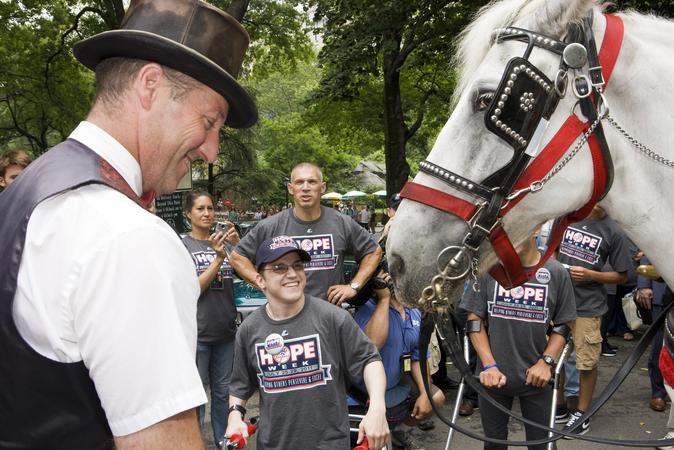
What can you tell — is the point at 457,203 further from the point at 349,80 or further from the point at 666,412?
the point at 349,80

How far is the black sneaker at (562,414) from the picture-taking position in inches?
230

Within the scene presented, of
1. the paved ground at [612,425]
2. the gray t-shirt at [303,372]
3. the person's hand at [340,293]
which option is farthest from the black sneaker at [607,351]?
the gray t-shirt at [303,372]

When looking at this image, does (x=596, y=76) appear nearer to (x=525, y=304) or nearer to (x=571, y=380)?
(x=525, y=304)

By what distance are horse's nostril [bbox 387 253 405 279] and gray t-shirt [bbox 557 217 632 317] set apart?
457cm

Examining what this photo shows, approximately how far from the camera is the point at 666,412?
6004 mm

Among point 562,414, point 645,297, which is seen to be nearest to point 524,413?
point 562,414

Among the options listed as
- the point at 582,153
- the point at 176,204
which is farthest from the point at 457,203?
the point at 176,204

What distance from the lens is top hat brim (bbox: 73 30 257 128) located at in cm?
133

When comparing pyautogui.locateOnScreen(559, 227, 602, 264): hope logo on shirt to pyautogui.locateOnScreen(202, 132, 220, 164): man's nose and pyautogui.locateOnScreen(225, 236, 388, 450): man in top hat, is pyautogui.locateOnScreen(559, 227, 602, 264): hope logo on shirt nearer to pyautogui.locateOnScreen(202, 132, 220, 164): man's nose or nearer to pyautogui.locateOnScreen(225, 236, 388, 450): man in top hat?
pyautogui.locateOnScreen(225, 236, 388, 450): man in top hat

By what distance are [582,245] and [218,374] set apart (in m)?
4.09

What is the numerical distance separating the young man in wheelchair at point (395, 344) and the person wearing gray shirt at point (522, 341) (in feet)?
1.54

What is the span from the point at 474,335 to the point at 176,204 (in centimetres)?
701

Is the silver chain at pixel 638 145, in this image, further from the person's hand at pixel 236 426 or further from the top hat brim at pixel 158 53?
the person's hand at pixel 236 426

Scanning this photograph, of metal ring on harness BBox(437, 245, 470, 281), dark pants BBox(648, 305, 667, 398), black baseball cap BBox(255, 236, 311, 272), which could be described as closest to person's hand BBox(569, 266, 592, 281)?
dark pants BBox(648, 305, 667, 398)
